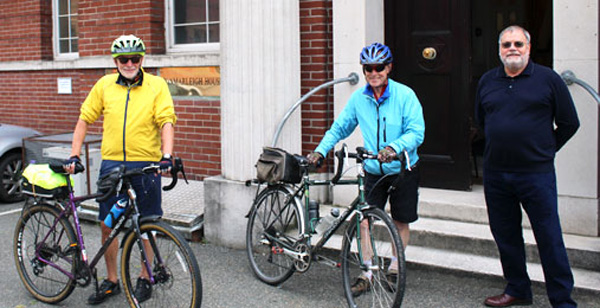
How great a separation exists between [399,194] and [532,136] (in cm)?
100

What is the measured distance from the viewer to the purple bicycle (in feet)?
14.3

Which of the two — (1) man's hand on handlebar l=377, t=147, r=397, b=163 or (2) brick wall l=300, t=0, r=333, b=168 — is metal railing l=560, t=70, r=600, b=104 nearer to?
(1) man's hand on handlebar l=377, t=147, r=397, b=163

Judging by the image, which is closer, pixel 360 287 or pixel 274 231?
pixel 360 287

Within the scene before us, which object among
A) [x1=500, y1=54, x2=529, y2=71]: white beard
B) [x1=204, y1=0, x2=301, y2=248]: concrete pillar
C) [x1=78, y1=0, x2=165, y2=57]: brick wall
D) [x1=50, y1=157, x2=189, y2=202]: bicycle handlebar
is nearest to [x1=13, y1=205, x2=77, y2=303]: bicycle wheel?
[x1=50, y1=157, x2=189, y2=202]: bicycle handlebar

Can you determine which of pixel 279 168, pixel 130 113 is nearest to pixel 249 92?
pixel 279 168

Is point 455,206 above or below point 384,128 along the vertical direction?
below

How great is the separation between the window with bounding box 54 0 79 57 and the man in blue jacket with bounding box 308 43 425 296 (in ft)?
22.1

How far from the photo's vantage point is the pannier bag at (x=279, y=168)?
207 inches

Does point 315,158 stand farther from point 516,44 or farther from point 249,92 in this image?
point 249,92

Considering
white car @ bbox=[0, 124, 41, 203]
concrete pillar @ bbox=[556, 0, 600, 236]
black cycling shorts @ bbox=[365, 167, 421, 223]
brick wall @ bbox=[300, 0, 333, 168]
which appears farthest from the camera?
white car @ bbox=[0, 124, 41, 203]

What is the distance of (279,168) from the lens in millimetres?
5270

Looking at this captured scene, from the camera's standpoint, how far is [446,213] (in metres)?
6.17

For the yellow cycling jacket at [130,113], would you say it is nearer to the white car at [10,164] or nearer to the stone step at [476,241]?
the stone step at [476,241]

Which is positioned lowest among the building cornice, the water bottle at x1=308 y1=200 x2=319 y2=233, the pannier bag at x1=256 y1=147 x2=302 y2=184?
the water bottle at x1=308 y1=200 x2=319 y2=233
